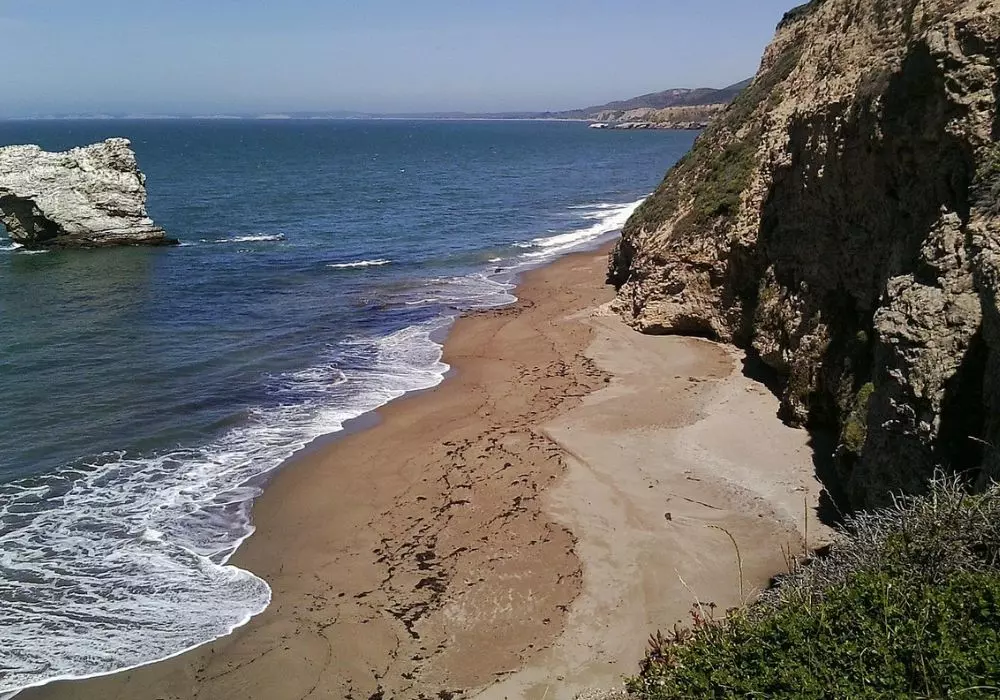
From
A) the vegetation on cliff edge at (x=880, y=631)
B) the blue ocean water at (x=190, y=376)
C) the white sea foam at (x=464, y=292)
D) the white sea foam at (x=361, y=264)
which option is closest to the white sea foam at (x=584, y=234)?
the blue ocean water at (x=190, y=376)

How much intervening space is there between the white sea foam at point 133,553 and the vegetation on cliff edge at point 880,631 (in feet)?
24.6

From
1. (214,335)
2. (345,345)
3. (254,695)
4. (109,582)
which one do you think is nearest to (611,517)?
(254,695)

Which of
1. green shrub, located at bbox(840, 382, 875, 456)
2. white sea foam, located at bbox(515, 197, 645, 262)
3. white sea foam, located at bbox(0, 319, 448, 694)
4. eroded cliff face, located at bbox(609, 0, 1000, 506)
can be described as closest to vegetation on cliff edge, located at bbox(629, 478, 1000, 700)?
eroded cliff face, located at bbox(609, 0, 1000, 506)

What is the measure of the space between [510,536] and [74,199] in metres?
39.9

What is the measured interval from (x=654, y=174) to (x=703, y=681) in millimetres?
77692

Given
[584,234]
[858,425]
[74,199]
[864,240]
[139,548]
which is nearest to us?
[858,425]

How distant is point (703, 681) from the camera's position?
6250mm

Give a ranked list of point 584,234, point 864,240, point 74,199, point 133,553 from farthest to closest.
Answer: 1. point 584,234
2. point 74,199
3. point 864,240
4. point 133,553

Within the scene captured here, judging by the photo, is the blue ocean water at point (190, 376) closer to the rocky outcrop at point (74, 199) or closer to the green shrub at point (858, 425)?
the rocky outcrop at point (74, 199)

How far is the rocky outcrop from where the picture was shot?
42062 mm

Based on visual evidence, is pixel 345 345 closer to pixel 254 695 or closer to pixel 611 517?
pixel 611 517

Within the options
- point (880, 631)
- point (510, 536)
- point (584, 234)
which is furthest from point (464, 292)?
point (880, 631)

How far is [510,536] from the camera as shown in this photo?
13.1 meters

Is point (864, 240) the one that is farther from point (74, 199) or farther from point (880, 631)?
point (74, 199)
